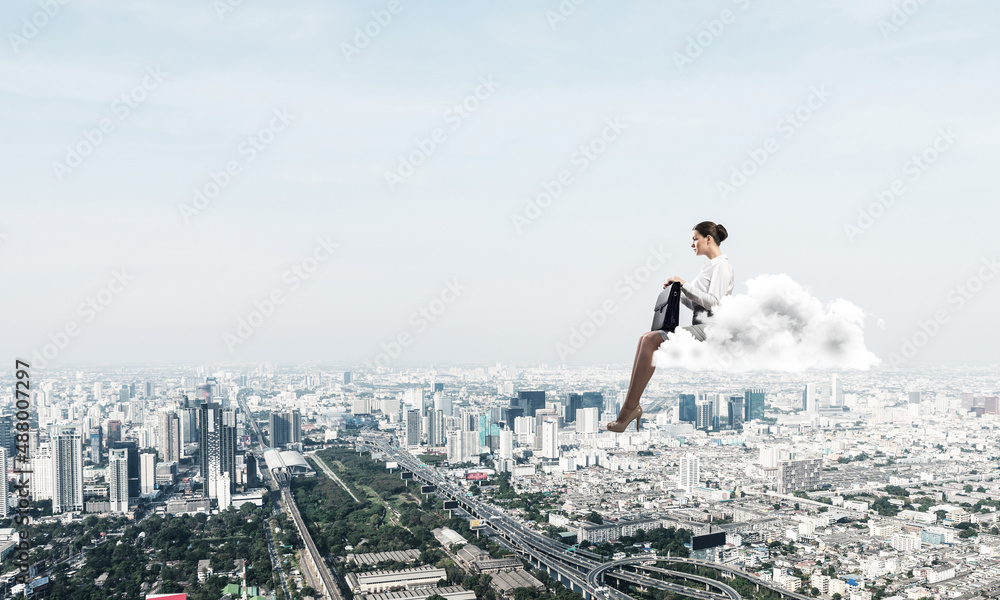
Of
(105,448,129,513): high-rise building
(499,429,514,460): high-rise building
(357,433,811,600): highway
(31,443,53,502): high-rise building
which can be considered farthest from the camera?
(499,429,514,460): high-rise building

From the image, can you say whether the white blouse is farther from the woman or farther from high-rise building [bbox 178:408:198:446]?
high-rise building [bbox 178:408:198:446]

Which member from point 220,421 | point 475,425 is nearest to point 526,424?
point 475,425

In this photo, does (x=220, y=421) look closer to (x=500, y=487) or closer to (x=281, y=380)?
(x=500, y=487)

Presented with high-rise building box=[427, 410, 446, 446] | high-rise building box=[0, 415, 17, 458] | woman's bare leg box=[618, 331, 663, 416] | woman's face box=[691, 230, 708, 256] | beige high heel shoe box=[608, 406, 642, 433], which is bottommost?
high-rise building box=[427, 410, 446, 446]

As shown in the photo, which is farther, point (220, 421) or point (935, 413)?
point (935, 413)

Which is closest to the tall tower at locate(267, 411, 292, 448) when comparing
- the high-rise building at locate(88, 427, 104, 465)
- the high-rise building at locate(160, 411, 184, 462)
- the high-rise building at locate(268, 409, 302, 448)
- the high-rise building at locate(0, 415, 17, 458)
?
the high-rise building at locate(268, 409, 302, 448)

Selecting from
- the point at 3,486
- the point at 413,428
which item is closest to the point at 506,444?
the point at 413,428
